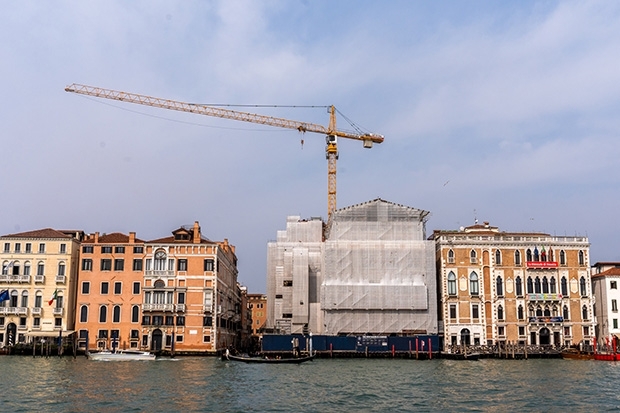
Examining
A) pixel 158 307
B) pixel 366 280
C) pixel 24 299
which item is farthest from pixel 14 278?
pixel 366 280

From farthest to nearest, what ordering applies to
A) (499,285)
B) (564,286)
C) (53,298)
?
(564,286) → (499,285) → (53,298)

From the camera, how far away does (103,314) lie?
63312 millimetres

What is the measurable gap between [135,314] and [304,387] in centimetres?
3182

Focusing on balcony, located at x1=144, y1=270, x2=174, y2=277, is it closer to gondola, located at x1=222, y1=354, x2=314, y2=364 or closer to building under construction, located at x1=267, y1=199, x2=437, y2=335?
building under construction, located at x1=267, y1=199, x2=437, y2=335

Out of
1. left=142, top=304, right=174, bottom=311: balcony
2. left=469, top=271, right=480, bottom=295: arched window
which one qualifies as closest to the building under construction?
left=469, top=271, right=480, bottom=295: arched window

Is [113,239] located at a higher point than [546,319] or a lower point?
higher

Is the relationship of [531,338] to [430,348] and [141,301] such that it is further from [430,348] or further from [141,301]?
[141,301]

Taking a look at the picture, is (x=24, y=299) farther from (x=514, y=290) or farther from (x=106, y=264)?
(x=514, y=290)

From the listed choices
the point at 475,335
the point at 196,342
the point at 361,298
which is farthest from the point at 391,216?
the point at 196,342

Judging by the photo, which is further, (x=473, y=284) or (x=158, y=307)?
(x=473, y=284)

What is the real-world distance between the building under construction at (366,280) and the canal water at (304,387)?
11.8 meters

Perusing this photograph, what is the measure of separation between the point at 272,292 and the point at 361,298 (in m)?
11.1

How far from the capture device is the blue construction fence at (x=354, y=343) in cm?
6041

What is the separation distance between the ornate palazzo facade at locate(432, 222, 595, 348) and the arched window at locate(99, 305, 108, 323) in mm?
29691
